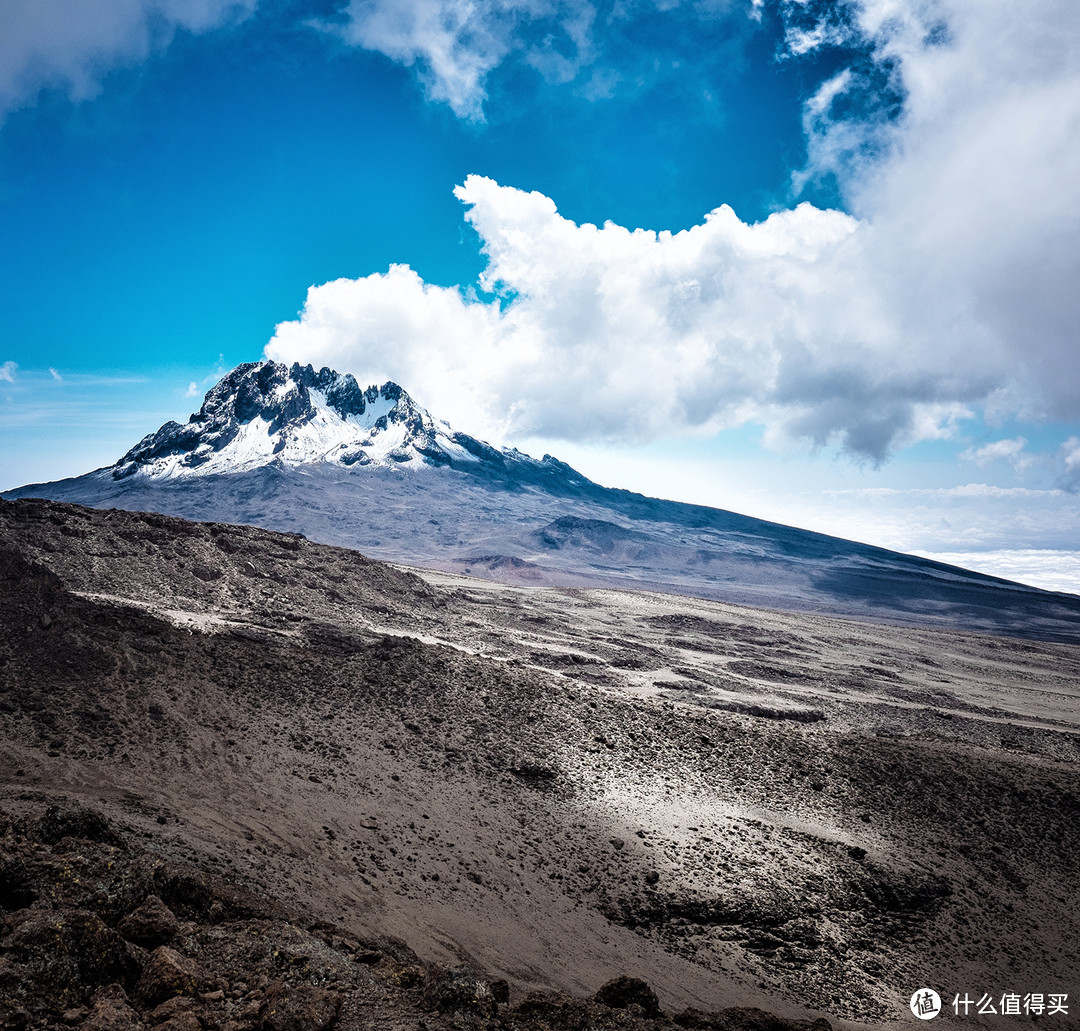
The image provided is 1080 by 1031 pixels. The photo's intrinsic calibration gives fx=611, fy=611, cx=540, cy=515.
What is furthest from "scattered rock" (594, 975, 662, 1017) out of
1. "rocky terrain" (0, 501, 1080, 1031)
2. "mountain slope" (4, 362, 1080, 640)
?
"mountain slope" (4, 362, 1080, 640)

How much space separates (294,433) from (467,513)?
205ft

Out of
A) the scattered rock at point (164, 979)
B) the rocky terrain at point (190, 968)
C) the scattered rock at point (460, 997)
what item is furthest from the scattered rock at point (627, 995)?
the scattered rock at point (164, 979)

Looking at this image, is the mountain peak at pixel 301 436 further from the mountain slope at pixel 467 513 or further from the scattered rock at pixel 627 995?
the scattered rock at pixel 627 995

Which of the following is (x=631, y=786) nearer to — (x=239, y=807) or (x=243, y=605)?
(x=239, y=807)

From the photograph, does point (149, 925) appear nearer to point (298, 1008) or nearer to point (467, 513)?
point (298, 1008)

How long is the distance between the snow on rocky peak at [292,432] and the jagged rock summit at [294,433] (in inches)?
10.5

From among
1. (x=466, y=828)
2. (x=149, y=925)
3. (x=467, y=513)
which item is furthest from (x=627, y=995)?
(x=467, y=513)

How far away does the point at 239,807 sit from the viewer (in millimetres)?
13133

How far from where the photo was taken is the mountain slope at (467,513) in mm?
105875

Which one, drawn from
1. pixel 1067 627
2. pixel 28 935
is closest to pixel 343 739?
pixel 28 935

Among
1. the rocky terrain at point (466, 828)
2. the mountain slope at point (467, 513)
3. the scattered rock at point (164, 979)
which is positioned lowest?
the rocky terrain at point (466, 828)

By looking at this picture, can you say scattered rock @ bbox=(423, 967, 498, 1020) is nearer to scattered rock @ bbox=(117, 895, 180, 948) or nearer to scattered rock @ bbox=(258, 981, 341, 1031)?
scattered rock @ bbox=(258, 981, 341, 1031)

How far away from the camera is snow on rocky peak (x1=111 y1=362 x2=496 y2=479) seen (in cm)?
16150

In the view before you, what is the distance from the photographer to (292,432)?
174m
